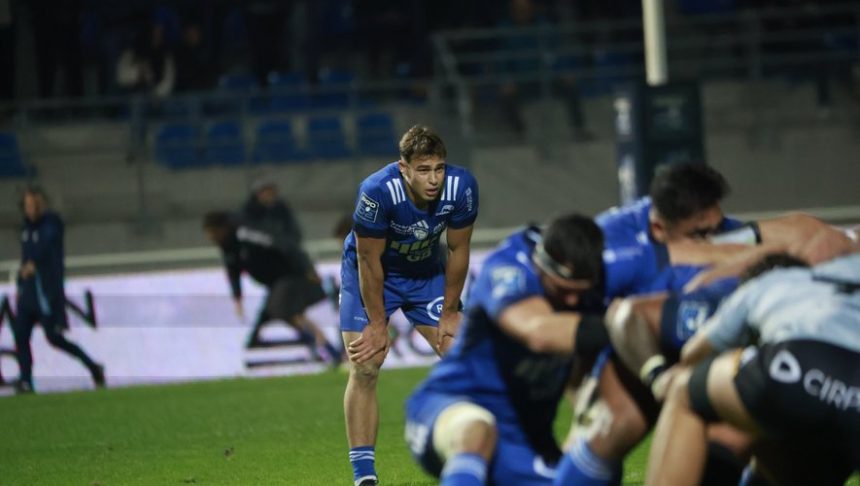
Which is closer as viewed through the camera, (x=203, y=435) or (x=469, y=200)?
(x=469, y=200)

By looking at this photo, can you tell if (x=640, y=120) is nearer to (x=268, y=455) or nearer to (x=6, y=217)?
(x=268, y=455)

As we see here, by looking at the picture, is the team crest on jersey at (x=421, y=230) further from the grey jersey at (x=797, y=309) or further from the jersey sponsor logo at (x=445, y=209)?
the grey jersey at (x=797, y=309)

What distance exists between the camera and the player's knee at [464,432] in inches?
225

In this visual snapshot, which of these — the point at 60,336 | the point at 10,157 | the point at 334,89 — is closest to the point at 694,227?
the point at 60,336

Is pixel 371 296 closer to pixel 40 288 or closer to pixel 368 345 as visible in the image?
pixel 368 345

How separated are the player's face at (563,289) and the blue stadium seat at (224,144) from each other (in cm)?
1366

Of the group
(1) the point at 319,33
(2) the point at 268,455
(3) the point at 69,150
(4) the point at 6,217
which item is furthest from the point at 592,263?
(1) the point at 319,33

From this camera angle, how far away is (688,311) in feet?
18.9

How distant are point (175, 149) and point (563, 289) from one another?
14558 mm

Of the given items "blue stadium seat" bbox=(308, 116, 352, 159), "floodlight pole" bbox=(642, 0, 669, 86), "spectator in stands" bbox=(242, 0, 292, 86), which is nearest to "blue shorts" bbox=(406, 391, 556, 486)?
"floodlight pole" bbox=(642, 0, 669, 86)

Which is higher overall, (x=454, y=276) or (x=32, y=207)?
(x=454, y=276)

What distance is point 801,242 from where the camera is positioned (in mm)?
6582

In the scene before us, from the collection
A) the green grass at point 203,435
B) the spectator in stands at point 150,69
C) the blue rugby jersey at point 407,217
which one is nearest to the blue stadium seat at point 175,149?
the spectator in stands at point 150,69

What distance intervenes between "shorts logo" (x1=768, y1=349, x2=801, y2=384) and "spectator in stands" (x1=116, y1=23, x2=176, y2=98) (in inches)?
669
